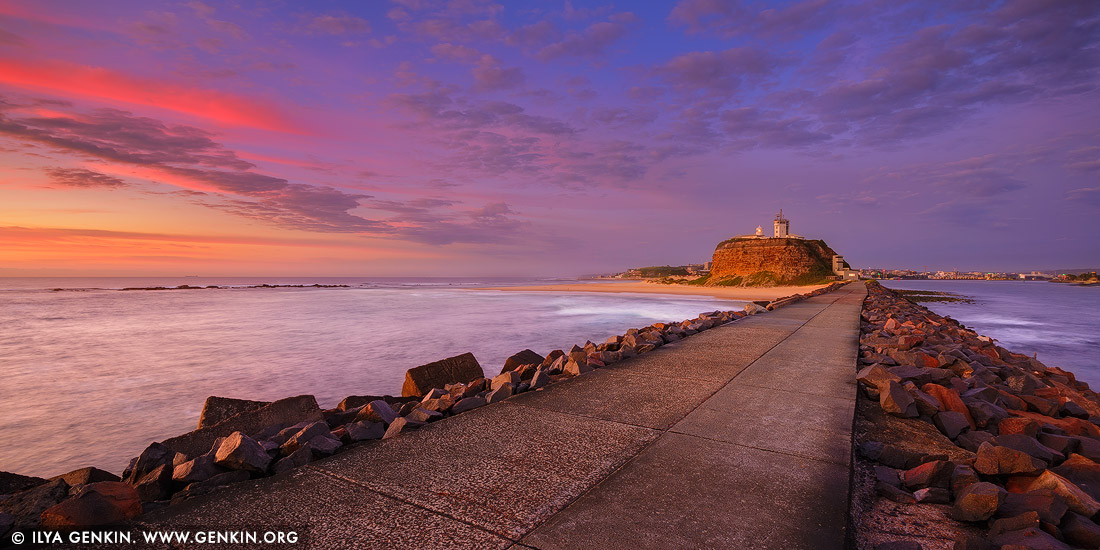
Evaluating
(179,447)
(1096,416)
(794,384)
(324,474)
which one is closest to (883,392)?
(794,384)

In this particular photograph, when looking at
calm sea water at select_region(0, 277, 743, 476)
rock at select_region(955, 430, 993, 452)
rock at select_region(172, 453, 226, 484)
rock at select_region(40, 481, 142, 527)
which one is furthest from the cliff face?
rock at select_region(40, 481, 142, 527)

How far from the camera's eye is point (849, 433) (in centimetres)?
322

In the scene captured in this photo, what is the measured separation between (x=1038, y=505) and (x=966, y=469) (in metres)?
0.46

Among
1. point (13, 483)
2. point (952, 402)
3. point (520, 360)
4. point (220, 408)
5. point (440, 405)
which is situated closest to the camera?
point (13, 483)

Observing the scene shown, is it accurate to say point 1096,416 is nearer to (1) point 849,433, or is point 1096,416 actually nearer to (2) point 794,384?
(2) point 794,384

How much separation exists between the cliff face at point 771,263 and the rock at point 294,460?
55.3 metres

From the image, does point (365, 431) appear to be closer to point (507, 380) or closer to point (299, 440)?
point (299, 440)

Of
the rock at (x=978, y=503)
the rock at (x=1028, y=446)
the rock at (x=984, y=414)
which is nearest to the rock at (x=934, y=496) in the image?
the rock at (x=978, y=503)

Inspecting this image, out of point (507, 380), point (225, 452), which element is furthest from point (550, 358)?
point (225, 452)

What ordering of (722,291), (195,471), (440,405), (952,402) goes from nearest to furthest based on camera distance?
(195,471) < (440,405) < (952,402) < (722,291)

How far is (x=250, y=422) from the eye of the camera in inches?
174

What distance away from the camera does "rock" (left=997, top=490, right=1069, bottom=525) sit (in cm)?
221

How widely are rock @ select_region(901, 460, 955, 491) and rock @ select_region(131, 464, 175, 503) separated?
4.44 m

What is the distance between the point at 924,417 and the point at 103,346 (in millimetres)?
18890
